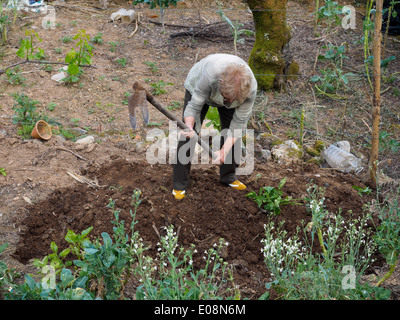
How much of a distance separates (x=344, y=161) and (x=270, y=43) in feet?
6.53

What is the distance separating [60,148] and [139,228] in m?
1.53

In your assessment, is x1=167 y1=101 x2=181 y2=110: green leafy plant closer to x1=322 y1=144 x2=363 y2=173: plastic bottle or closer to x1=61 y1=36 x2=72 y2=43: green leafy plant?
x1=322 y1=144 x2=363 y2=173: plastic bottle

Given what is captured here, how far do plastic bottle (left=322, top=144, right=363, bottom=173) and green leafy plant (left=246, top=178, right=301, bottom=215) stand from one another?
91 cm

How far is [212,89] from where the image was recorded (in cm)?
324

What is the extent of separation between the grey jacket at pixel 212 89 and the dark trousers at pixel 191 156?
0.41 ft

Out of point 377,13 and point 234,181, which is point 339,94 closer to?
point 377,13

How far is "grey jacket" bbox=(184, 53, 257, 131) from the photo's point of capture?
3.13 m

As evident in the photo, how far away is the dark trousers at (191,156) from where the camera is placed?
11.9 ft

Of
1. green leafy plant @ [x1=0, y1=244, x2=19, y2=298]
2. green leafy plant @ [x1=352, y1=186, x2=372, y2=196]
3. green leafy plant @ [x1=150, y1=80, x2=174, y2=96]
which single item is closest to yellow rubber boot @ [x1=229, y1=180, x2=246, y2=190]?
green leafy plant @ [x1=352, y1=186, x2=372, y2=196]

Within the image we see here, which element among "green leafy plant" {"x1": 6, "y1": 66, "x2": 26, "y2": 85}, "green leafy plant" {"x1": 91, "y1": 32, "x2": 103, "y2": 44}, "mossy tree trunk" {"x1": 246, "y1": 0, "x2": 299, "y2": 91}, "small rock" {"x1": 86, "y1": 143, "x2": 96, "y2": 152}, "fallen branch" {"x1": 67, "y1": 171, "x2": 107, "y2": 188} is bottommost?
"small rock" {"x1": 86, "y1": 143, "x2": 96, "y2": 152}

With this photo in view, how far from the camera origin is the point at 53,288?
2.24 metres

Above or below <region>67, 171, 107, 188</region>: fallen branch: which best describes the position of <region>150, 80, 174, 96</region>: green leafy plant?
above
